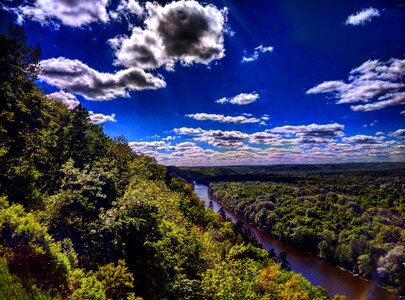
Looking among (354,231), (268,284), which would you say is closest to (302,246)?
(354,231)

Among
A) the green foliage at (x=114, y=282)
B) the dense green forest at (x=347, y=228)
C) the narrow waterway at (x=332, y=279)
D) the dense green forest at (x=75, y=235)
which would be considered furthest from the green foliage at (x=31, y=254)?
the dense green forest at (x=347, y=228)

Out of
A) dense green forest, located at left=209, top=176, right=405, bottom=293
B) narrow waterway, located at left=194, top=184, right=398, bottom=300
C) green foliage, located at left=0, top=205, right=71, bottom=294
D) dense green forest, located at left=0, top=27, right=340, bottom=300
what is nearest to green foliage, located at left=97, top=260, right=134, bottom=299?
dense green forest, located at left=0, top=27, right=340, bottom=300

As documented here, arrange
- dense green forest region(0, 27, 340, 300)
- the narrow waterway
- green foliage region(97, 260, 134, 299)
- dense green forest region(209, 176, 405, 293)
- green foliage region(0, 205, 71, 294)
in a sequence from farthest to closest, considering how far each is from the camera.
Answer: dense green forest region(209, 176, 405, 293)
the narrow waterway
green foliage region(97, 260, 134, 299)
dense green forest region(0, 27, 340, 300)
green foliage region(0, 205, 71, 294)

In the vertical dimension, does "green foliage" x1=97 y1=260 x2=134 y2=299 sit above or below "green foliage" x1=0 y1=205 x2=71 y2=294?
below

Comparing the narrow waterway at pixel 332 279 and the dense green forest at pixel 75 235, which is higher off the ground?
the dense green forest at pixel 75 235

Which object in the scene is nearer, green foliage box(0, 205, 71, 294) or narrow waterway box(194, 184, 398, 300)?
green foliage box(0, 205, 71, 294)

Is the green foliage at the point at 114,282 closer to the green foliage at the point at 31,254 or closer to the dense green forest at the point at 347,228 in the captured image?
the green foliage at the point at 31,254

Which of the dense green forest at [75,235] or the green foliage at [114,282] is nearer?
the dense green forest at [75,235]

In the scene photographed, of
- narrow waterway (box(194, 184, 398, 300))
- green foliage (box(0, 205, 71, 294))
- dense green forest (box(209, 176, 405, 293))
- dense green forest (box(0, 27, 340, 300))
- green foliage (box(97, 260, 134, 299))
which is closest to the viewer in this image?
green foliage (box(0, 205, 71, 294))

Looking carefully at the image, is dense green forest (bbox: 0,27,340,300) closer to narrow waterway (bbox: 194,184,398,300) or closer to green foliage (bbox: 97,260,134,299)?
green foliage (bbox: 97,260,134,299)
